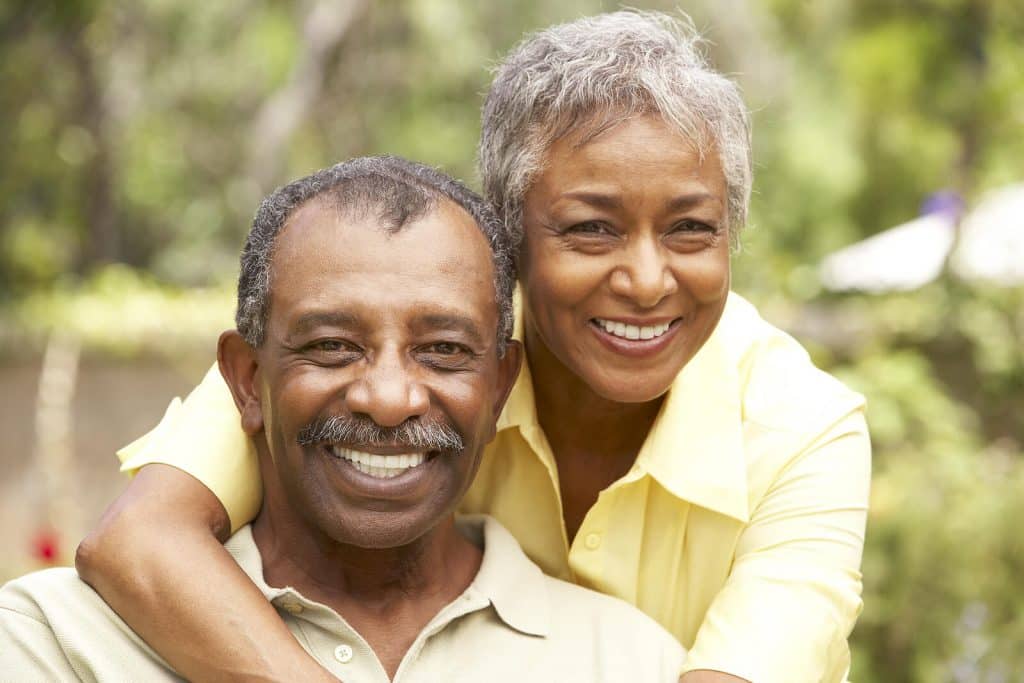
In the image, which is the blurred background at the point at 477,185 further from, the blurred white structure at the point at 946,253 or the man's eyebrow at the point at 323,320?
the man's eyebrow at the point at 323,320

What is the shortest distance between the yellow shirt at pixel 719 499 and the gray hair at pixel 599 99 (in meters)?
0.38

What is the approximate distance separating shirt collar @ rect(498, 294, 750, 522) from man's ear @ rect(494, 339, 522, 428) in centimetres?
24

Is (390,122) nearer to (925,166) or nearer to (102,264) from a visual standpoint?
(102,264)

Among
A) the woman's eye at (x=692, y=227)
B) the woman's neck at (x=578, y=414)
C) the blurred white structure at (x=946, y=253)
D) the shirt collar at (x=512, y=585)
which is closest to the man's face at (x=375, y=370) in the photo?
the shirt collar at (x=512, y=585)

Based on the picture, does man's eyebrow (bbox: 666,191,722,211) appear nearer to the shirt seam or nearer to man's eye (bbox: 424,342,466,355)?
man's eye (bbox: 424,342,466,355)

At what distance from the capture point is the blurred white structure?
7.48 m

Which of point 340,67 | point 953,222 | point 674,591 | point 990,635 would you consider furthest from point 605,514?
point 340,67

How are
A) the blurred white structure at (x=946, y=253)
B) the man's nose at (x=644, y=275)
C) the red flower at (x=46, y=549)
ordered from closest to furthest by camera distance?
the man's nose at (x=644, y=275) < the red flower at (x=46, y=549) < the blurred white structure at (x=946, y=253)

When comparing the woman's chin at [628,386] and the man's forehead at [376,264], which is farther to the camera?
the woman's chin at [628,386]

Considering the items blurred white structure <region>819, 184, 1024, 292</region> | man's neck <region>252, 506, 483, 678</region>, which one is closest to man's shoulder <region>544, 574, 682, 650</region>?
man's neck <region>252, 506, 483, 678</region>

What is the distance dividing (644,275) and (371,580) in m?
0.80

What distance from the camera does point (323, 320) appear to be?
94.0 inches

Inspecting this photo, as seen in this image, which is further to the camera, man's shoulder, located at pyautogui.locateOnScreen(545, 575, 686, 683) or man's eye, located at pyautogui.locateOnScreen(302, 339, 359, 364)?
man's shoulder, located at pyautogui.locateOnScreen(545, 575, 686, 683)

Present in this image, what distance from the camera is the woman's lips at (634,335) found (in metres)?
2.78
